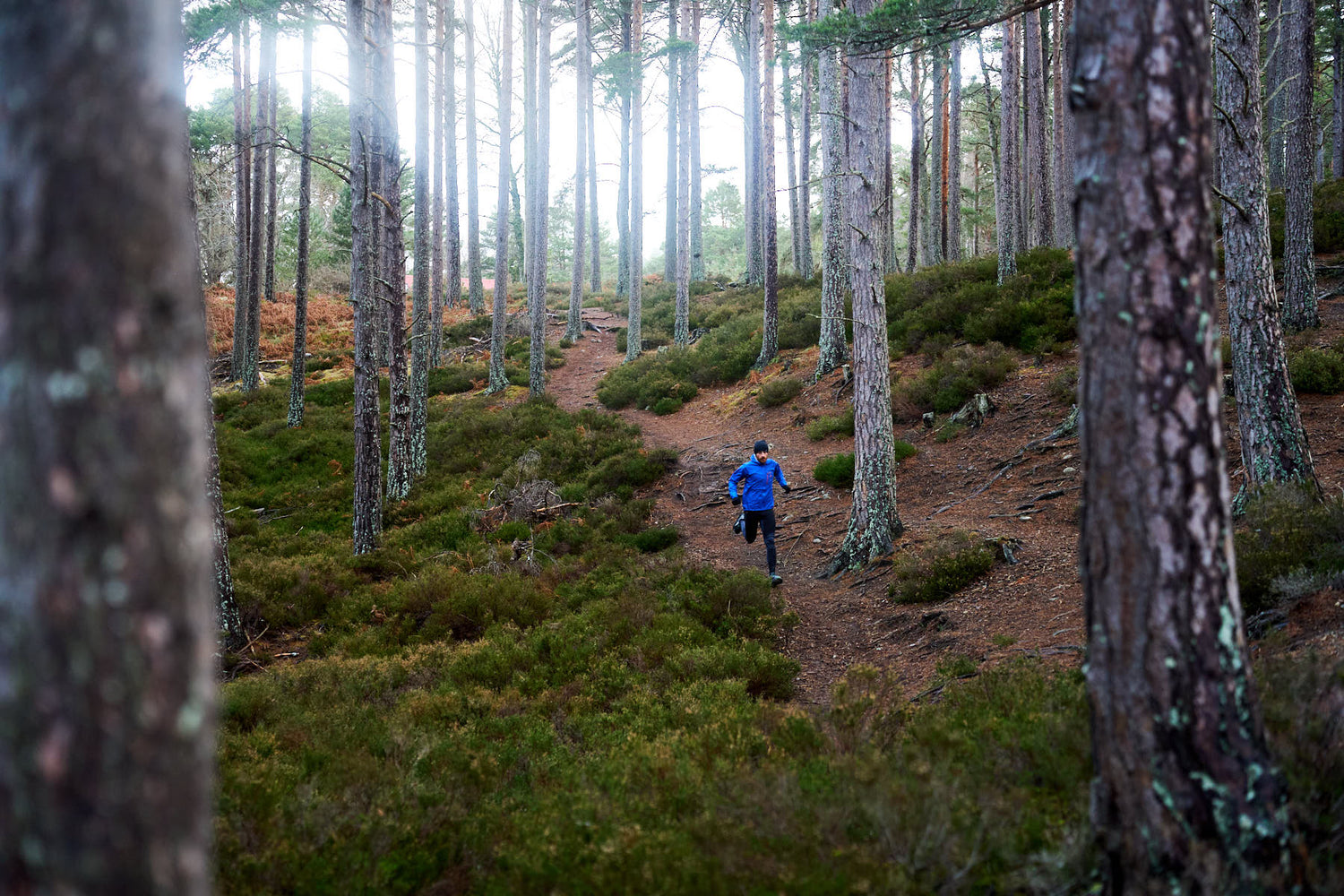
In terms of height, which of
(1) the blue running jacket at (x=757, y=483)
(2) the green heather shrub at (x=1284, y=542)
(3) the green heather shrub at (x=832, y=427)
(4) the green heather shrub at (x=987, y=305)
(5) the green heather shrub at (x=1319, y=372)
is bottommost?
(2) the green heather shrub at (x=1284, y=542)

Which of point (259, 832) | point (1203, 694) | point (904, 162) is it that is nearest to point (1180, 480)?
point (1203, 694)

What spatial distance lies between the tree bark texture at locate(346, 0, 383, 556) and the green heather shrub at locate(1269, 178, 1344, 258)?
51.4 ft

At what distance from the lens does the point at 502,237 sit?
2089 cm

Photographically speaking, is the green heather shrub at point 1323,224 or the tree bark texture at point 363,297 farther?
the green heather shrub at point 1323,224

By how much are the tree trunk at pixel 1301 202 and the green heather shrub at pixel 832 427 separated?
6.66m

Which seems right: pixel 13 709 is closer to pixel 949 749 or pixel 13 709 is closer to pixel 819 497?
pixel 949 749

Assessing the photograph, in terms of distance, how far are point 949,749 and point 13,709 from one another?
357cm

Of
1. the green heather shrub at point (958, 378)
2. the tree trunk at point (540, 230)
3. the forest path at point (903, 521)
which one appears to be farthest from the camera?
the tree trunk at point (540, 230)

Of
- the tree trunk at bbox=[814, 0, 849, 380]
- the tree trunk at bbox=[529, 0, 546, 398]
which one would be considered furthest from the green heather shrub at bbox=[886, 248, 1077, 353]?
the tree trunk at bbox=[529, 0, 546, 398]

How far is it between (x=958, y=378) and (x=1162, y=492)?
413 inches

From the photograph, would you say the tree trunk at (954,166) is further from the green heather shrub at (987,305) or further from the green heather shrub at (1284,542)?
the green heather shrub at (1284,542)

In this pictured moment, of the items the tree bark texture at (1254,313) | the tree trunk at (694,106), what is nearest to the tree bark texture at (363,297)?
the tree bark texture at (1254,313)

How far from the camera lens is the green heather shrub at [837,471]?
1127 cm

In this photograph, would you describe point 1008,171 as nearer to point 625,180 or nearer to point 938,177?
point 938,177
